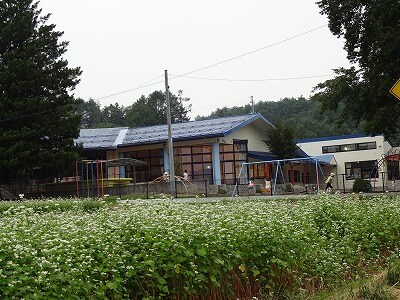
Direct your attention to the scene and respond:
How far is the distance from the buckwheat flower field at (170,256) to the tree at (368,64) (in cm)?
1487

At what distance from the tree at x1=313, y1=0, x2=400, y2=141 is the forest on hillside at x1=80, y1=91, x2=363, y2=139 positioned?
40.9 m

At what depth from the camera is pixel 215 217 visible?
272 inches

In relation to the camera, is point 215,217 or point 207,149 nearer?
point 215,217

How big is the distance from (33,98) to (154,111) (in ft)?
180

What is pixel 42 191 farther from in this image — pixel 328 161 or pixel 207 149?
pixel 328 161

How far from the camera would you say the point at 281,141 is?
4316 cm

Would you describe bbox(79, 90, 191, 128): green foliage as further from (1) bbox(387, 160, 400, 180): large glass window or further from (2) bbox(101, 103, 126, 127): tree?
(1) bbox(387, 160, 400, 180): large glass window

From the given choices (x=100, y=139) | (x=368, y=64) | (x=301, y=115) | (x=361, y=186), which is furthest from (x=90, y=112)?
(x=368, y=64)

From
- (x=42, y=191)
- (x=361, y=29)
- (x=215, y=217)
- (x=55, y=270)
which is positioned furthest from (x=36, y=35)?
(x=55, y=270)

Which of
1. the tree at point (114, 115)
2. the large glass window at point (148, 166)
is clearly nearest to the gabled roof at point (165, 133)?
the large glass window at point (148, 166)

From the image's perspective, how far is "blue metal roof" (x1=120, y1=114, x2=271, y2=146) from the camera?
36850mm

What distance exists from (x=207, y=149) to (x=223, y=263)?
108 ft

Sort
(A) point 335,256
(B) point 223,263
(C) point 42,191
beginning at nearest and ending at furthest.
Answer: (B) point 223,263 → (A) point 335,256 → (C) point 42,191

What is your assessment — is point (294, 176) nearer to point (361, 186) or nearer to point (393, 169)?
point (393, 169)
